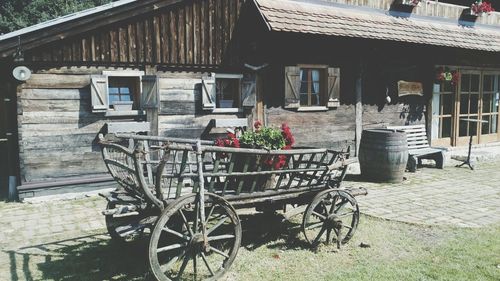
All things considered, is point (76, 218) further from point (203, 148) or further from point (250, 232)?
point (203, 148)

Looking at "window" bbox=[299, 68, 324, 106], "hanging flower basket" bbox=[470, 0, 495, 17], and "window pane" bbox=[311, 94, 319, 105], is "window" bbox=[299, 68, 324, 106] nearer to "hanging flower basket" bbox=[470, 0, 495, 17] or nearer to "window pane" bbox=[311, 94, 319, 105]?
"window pane" bbox=[311, 94, 319, 105]

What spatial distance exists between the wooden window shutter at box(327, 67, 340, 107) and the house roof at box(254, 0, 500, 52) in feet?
3.28

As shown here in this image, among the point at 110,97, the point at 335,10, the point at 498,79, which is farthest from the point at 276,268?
the point at 498,79

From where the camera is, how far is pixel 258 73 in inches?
371

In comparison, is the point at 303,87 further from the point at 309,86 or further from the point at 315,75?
the point at 315,75

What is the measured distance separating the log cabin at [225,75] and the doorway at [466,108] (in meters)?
0.05

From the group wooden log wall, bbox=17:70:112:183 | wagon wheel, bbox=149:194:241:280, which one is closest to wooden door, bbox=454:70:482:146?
wooden log wall, bbox=17:70:112:183

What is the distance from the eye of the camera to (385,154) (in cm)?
862

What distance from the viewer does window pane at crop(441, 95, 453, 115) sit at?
12.5 m

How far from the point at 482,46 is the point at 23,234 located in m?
12.3

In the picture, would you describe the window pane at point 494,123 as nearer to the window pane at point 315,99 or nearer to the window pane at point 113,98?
the window pane at point 315,99

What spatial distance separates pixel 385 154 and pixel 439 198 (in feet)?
4.76

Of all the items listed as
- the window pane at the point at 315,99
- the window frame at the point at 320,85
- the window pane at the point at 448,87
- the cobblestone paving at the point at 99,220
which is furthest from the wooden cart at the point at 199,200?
the window pane at the point at 448,87

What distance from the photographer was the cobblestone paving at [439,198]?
20.7ft
